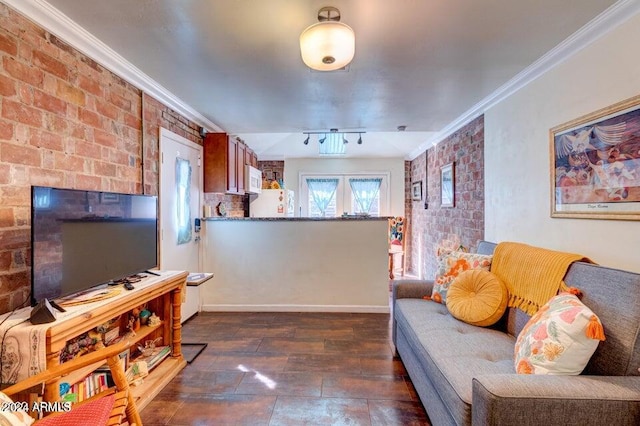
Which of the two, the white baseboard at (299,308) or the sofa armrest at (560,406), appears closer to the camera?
the sofa armrest at (560,406)

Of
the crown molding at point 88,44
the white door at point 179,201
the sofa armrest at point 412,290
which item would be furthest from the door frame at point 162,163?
the sofa armrest at point 412,290

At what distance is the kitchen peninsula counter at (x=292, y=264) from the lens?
3564 millimetres

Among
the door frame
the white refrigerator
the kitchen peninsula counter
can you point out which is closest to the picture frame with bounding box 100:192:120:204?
the door frame

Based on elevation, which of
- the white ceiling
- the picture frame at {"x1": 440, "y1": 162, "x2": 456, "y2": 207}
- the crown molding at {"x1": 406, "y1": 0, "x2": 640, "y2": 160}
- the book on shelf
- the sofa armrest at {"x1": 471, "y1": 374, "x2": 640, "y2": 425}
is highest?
the white ceiling

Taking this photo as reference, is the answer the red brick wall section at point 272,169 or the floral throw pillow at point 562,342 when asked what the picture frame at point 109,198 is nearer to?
the floral throw pillow at point 562,342

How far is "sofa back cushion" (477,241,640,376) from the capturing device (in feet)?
3.89

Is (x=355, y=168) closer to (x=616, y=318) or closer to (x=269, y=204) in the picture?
(x=269, y=204)

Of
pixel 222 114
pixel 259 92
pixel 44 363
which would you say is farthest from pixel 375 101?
pixel 44 363

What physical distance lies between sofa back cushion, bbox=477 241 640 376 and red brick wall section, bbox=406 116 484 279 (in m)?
1.73

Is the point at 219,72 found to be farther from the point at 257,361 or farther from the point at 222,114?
the point at 257,361

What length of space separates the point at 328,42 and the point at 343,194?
475 centimetres

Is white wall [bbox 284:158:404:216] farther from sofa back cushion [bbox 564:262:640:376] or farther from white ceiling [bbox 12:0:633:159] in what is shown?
sofa back cushion [bbox 564:262:640:376]

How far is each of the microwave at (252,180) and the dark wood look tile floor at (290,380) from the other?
2.21 metres

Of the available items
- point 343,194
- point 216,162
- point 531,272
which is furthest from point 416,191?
point 531,272
